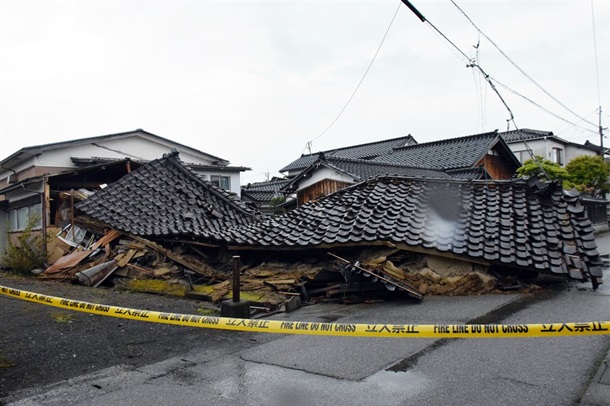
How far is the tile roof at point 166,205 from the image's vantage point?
35.9 feet

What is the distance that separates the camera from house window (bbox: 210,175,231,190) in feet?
73.6

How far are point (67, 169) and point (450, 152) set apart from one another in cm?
1862

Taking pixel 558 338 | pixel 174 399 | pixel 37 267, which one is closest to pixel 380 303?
pixel 558 338

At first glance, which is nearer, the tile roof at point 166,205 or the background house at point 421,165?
the tile roof at point 166,205

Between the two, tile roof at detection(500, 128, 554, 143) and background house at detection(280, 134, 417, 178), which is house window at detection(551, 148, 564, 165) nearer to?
tile roof at detection(500, 128, 554, 143)

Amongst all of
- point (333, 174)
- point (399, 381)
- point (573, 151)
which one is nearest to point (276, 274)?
point (399, 381)

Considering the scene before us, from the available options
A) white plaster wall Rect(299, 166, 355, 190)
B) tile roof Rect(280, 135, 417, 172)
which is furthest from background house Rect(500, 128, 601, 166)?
white plaster wall Rect(299, 166, 355, 190)

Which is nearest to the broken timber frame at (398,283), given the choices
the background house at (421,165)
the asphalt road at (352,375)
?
the asphalt road at (352,375)

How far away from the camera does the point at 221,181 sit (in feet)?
74.6

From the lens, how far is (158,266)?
10.2 metres

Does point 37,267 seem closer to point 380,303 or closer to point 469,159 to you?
point 380,303

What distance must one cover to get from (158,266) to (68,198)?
507cm

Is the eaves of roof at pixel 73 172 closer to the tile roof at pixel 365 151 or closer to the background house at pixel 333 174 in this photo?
the background house at pixel 333 174

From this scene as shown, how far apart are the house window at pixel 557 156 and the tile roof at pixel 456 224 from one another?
86.2 feet
